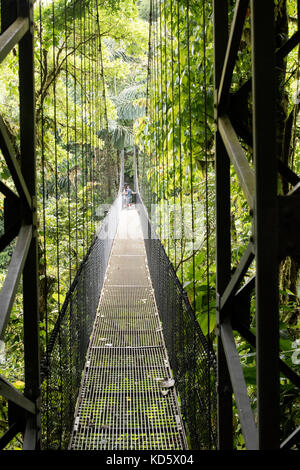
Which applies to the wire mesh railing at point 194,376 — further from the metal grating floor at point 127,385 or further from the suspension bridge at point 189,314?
the metal grating floor at point 127,385

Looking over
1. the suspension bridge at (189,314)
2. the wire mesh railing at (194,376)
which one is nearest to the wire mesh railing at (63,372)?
the suspension bridge at (189,314)

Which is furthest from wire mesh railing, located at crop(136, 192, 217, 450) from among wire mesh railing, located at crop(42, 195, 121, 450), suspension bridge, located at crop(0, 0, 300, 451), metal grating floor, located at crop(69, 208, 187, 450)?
wire mesh railing, located at crop(42, 195, 121, 450)

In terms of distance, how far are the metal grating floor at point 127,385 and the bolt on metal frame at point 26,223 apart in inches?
30.1

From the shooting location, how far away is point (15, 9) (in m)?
1.55

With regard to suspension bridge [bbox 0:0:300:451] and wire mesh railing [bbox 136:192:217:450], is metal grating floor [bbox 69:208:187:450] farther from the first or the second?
wire mesh railing [bbox 136:192:217:450]

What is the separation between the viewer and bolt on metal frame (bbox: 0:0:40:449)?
1511mm

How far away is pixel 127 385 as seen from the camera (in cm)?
287

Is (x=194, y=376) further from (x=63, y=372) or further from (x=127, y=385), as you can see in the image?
(x=127, y=385)

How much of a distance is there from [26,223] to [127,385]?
1.59 meters

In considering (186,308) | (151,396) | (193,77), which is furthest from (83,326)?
(193,77)

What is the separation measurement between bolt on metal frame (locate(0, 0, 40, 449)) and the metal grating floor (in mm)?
764

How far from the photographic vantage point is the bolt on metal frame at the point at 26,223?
4.96 feet
